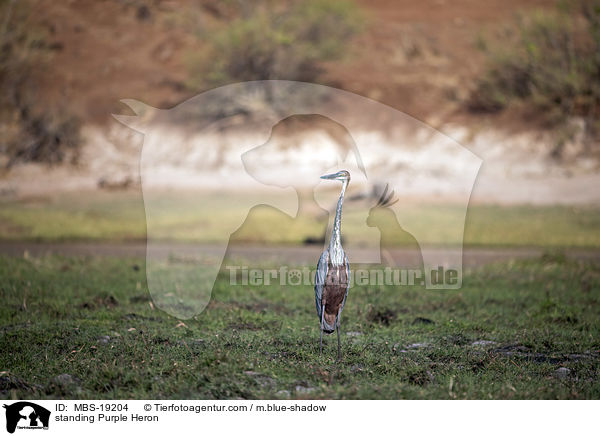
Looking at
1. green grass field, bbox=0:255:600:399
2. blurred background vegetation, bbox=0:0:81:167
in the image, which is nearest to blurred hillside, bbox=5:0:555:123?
blurred background vegetation, bbox=0:0:81:167

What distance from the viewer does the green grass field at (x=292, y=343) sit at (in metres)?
5.66

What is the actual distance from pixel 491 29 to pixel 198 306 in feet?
75.7

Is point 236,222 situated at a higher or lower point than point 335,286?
higher

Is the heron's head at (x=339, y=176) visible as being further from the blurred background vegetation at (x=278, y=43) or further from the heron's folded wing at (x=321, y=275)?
the blurred background vegetation at (x=278, y=43)

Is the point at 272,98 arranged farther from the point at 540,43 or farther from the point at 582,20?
the point at 582,20

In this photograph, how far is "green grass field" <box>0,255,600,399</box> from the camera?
5.66m

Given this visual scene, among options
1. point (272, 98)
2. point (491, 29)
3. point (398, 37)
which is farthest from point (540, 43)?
point (272, 98)

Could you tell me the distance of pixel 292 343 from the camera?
23.0 feet

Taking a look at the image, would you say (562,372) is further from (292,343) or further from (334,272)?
(292,343)

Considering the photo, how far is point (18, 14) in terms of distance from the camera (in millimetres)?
26516
